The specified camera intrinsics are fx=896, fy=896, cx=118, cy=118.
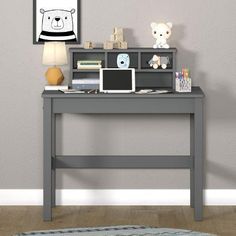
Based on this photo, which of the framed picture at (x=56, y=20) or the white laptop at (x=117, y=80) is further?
the framed picture at (x=56, y=20)

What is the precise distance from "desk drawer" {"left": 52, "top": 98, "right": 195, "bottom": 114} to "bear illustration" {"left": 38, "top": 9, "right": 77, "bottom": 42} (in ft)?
1.93

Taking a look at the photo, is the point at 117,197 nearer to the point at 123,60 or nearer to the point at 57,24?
the point at 123,60

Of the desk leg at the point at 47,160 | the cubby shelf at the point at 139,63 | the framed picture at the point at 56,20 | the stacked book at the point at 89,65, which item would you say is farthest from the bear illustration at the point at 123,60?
the desk leg at the point at 47,160

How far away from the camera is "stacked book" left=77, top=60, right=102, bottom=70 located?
19.7ft

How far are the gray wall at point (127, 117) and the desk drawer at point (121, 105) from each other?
470 millimetres

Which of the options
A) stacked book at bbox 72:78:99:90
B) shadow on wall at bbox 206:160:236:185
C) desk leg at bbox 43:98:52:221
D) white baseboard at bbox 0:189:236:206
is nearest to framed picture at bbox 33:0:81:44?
stacked book at bbox 72:78:99:90

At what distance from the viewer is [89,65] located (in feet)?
19.8

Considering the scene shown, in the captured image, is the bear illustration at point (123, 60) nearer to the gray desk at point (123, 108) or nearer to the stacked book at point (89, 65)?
the stacked book at point (89, 65)

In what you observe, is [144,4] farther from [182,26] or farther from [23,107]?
[23,107]

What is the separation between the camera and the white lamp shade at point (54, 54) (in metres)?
5.92

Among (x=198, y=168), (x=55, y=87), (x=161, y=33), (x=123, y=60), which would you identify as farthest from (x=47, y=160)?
(x=161, y=33)

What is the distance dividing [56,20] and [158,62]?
29.7 inches

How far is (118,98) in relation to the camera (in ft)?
18.8

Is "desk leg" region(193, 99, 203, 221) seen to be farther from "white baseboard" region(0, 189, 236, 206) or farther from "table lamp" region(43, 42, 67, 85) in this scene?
"table lamp" region(43, 42, 67, 85)
